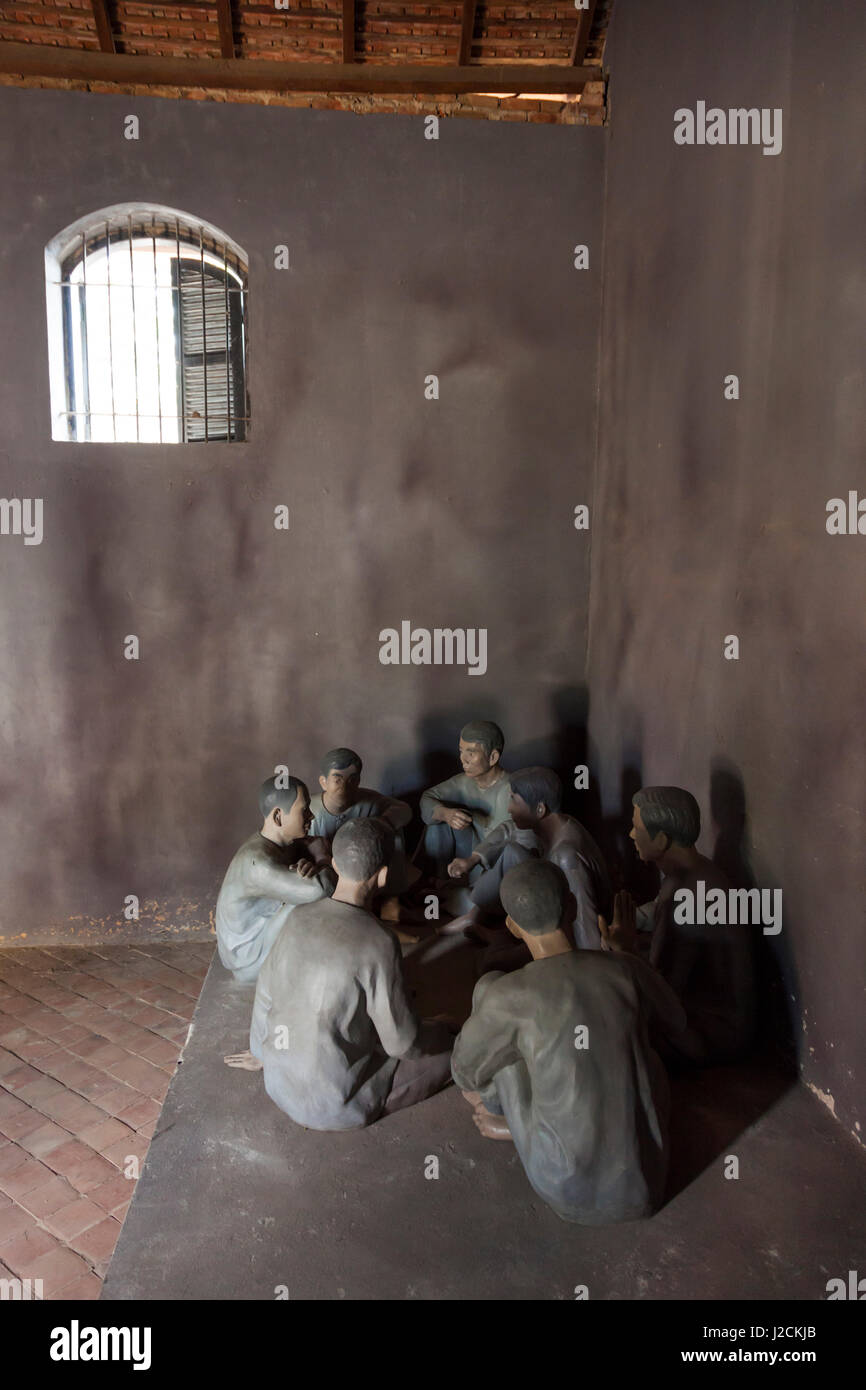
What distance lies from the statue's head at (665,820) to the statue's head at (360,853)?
105 centimetres

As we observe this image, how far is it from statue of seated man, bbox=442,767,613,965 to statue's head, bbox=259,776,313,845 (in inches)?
36.7

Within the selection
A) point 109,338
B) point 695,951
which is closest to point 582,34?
point 109,338

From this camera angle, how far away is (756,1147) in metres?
3.03

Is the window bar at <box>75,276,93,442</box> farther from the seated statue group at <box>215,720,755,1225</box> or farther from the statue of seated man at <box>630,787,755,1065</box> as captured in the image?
the statue of seated man at <box>630,787,755,1065</box>

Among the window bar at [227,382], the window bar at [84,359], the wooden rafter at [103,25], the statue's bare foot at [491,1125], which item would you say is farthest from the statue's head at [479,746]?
the wooden rafter at [103,25]

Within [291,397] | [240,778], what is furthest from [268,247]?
[240,778]

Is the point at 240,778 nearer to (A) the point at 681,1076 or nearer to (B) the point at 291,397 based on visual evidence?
(B) the point at 291,397

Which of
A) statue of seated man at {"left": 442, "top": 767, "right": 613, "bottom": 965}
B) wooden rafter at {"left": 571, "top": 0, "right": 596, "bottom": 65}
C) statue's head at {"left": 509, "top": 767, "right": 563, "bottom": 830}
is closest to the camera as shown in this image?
statue of seated man at {"left": 442, "top": 767, "right": 613, "bottom": 965}

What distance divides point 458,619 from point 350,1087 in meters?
3.39

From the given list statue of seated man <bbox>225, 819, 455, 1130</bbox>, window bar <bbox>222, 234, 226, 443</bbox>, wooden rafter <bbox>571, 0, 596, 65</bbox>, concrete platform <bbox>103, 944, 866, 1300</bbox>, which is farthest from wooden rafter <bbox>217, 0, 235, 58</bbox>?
concrete platform <bbox>103, 944, 866, 1300</bbox>

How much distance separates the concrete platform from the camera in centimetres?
250

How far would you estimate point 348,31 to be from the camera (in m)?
5.27

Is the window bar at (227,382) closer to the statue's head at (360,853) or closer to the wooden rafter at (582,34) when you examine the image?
the wooden rafter at (582,34)

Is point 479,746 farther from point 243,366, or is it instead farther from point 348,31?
point 348,31
